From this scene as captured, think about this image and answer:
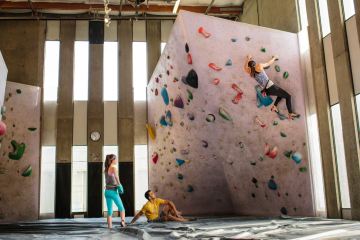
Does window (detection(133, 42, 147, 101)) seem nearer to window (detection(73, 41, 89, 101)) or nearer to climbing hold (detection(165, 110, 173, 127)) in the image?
window (detection(73, 41, 89, 101))

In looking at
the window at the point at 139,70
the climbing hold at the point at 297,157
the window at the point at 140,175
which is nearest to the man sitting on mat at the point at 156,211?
the climbing hold at the point at 297,157

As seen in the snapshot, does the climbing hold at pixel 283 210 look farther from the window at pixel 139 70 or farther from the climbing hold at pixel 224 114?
the window at pixel 139 70

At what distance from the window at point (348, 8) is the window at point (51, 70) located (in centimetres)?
1103

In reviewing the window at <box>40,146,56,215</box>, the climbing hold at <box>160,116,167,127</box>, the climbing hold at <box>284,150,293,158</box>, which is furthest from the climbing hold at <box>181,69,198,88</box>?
the window at <box>40,146,56,215</box>

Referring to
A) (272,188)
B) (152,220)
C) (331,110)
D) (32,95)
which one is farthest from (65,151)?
(331,110)

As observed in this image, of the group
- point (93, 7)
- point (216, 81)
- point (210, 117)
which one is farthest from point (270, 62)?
point (93, 7)

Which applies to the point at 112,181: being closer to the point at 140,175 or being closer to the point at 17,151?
the point at 17,151

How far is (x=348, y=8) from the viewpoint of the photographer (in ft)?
25.7

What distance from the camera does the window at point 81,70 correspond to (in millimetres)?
15789

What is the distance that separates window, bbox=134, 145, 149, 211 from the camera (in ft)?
49.5

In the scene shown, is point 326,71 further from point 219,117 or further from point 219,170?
point 219,170

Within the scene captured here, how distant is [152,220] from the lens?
348 inches

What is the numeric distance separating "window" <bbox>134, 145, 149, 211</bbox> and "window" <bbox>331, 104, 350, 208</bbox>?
8.36 meters

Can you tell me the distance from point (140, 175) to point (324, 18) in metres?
8.96
